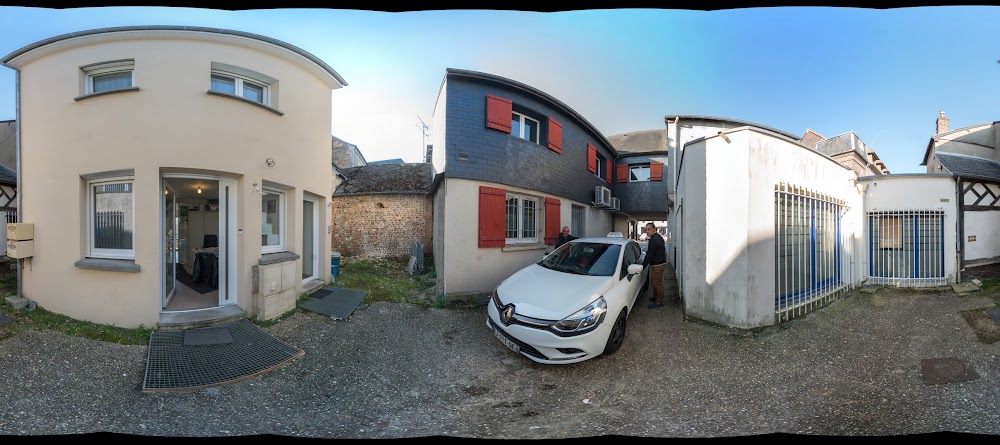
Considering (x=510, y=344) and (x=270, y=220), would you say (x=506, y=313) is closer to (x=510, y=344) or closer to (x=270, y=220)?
(x=510, y=344)

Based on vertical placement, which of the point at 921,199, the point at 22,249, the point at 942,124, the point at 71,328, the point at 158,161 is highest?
the point at 942,124

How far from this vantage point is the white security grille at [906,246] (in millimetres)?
6898

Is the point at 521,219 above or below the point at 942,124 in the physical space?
below

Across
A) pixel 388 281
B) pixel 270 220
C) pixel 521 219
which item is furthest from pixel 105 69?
pixel 521 219

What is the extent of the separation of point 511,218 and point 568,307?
158 inches

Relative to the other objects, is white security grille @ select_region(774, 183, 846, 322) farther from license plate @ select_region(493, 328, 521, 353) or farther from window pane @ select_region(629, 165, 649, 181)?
window pane @ select_region(629, 165, 649, 181)

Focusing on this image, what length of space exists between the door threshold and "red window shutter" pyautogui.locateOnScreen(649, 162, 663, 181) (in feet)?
44.1

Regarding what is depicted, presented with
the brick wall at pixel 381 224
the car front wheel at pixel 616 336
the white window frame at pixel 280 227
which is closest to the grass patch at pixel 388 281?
the brick wall at pixel 381 224

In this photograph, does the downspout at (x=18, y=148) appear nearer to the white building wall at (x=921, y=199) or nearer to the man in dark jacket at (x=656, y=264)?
the man in dark jacket at (x=656, y=264)

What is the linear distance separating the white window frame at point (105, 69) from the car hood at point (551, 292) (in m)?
5.16

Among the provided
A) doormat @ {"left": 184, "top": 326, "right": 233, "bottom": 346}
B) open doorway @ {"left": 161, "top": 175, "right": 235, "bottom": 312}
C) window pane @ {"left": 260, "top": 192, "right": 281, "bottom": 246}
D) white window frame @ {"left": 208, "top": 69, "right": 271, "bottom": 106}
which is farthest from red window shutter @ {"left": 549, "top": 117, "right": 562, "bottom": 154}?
doormat @ {"left": 184, "top": 326, "right": 233, "bottom": 346}

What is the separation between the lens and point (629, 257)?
4.93 m

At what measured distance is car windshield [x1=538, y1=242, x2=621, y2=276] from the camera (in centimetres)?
446

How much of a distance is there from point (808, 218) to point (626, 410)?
501 cm
